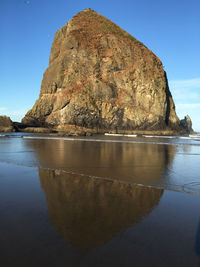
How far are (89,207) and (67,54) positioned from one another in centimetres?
7300

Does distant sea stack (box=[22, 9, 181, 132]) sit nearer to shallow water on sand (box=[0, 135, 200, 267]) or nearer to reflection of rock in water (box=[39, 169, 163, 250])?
reflection of rock in water (box=[39, 169, 163, 250])

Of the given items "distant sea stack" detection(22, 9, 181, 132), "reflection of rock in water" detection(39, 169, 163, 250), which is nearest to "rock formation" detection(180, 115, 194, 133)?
"distant sea stack" detection(22, 9, 181, 132)

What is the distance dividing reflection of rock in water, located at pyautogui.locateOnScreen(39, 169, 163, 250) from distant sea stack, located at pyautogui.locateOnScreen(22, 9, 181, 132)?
5829 centimetres

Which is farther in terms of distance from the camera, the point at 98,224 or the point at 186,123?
the point at 186,123

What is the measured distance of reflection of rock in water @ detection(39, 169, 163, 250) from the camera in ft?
8.25

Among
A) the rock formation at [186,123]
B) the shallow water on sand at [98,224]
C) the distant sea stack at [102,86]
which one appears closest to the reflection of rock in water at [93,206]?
the shallow water on sand at [98,224]

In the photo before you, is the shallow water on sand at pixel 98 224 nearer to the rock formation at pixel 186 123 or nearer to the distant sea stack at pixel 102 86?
the distant sea stack at pixel 102 86

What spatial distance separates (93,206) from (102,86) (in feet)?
212

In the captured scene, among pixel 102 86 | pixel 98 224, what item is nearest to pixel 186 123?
pixel 102 86

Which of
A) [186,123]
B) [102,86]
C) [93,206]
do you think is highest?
[102,86]

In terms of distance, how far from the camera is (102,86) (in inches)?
2598

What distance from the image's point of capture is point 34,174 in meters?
5.86

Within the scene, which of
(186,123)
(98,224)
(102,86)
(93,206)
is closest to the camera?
(98,224)

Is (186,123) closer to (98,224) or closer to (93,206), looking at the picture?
(93,206)
